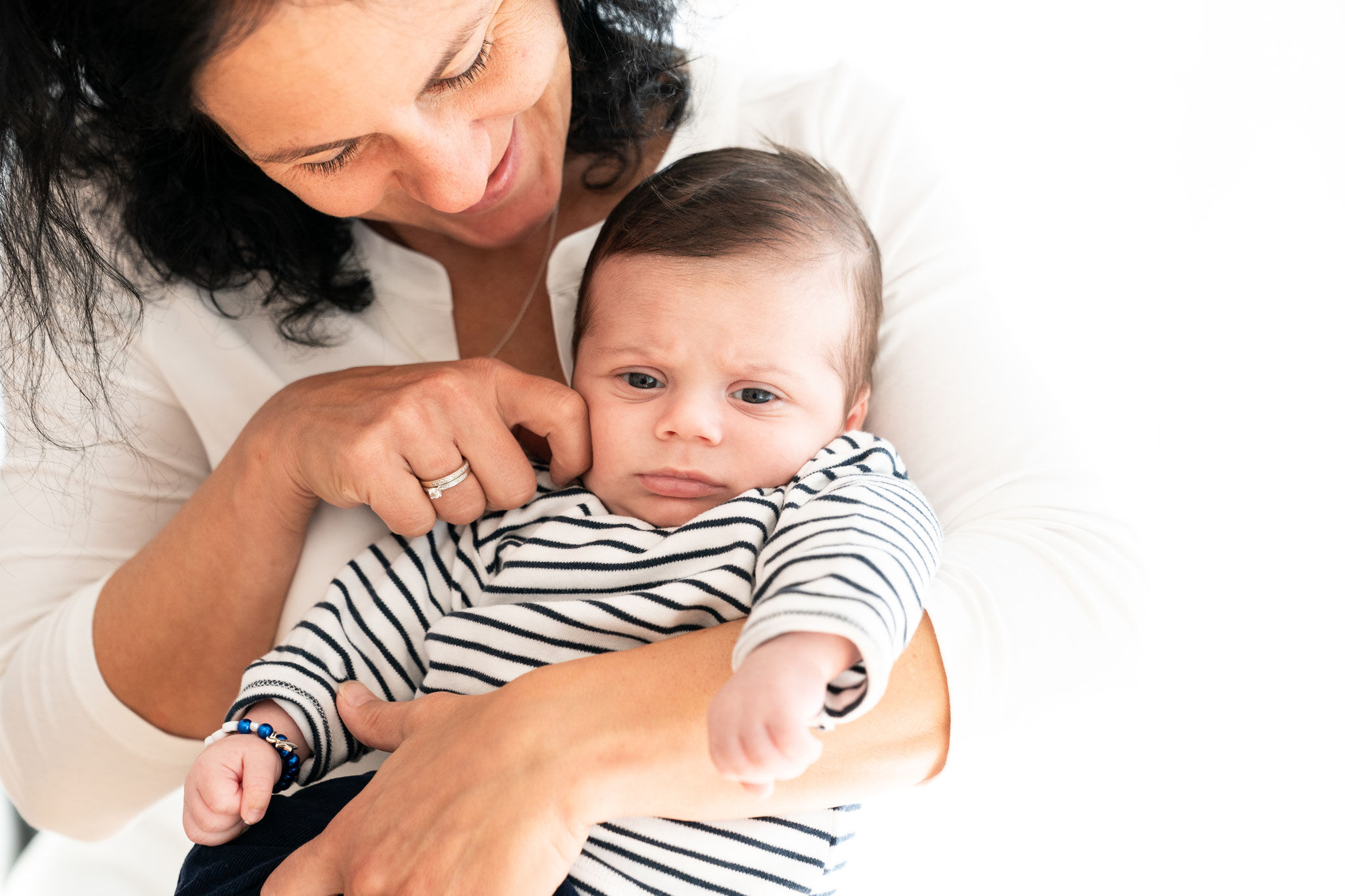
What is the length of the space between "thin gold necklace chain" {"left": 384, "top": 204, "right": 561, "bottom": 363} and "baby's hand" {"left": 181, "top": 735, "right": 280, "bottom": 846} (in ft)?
1.99

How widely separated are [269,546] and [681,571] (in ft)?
1.84

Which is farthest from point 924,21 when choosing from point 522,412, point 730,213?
point 522,412

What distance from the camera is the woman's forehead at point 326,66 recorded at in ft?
2.81

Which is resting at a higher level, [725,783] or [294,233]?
[294,233]

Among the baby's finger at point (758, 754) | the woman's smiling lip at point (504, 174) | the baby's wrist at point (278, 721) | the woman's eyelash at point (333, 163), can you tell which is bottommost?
the baby's wrist at point (278, 721)

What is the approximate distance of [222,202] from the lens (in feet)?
4.53

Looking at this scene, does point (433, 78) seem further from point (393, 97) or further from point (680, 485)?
point (680, 485)

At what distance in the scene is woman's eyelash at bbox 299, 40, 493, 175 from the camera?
1.00 metres

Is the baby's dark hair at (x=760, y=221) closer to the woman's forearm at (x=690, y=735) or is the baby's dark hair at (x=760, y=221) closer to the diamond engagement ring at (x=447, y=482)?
the diamond engagement ring at (x=447, y=482)

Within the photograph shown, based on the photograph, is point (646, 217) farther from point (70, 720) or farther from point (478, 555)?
point (70, 720)

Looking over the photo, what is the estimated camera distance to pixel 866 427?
51.7 inches

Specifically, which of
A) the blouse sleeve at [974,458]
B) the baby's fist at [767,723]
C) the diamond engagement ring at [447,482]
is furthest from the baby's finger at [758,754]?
the diamond engagement ring at [447,482]

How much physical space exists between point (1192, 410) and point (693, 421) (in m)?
0.81

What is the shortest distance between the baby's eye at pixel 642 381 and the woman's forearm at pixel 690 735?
0.36m
